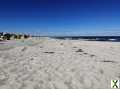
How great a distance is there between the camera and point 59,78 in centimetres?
525

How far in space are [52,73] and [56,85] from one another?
1.21 m

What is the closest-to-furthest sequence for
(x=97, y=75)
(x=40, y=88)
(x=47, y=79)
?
(x=40, y=88) → (x=47, y=79) → (x=97, y=75)

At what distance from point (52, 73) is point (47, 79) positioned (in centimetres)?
71

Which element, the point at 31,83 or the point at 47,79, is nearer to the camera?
the point at 31,83

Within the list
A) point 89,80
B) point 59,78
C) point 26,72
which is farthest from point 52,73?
point 89,80

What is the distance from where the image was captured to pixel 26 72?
19.3ft

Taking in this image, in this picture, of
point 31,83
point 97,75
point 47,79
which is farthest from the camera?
point 97,75

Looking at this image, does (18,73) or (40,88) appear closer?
(40,88)

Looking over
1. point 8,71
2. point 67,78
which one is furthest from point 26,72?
point 67,78

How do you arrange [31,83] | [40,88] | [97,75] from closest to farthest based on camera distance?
[40,88] → [31,83] → [97,75]

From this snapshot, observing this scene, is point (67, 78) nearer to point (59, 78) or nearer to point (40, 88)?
point (59, 78)

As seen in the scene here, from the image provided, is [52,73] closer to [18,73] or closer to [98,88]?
[18,73]

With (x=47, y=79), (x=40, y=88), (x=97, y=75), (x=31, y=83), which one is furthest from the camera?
(x=97, y=75)

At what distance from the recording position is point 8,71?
5965 millimetres
